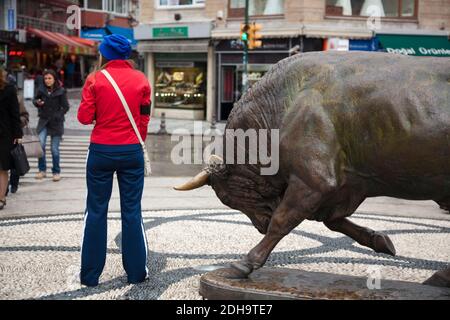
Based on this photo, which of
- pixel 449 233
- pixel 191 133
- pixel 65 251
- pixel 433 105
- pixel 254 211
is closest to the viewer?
pixel 433 105

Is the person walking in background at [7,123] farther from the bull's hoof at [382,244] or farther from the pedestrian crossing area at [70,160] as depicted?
the bull's hoof at [382,244]

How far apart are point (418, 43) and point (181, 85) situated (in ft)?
34.5

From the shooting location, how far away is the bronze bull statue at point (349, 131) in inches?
148

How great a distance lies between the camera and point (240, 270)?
4.27m

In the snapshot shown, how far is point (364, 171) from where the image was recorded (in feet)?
13.1

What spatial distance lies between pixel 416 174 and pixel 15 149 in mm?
6175

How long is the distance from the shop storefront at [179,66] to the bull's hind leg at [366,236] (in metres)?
22.9

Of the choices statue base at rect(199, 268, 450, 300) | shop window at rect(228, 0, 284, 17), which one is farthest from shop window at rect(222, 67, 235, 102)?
statue base at rect(199, 268, 450, 300)

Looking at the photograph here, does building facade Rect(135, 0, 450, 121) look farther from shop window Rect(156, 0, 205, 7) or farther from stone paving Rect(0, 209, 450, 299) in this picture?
stone paving Rect(0, 209, 450, 299)

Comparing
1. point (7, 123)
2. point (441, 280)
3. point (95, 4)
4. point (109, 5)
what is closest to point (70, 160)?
point (7, 123)

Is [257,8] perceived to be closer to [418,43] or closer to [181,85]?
[181,85]

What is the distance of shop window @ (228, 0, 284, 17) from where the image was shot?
25656 mm
